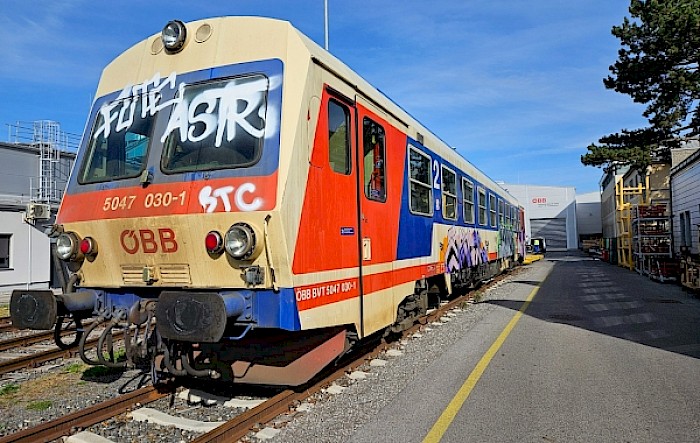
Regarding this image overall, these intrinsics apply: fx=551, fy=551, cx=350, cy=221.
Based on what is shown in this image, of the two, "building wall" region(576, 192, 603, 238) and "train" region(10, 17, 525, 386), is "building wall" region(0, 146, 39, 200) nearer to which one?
"train" region(10, 17, 525, 386)

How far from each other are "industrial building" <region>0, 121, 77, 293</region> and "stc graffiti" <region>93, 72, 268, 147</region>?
15.4m

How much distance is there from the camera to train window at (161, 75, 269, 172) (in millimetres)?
4672

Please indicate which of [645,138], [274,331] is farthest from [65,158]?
[645,138]

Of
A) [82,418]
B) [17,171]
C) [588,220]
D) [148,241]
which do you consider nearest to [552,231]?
[588,220]

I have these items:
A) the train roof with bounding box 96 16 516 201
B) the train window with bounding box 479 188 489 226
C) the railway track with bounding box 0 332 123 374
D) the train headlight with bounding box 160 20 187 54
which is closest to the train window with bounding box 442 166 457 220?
the train window with bounding box 479 188 489 226

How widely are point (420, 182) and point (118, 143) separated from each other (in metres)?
4.34

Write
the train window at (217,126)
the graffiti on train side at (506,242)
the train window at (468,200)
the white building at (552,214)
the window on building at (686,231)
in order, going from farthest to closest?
the white building at (552,214), the window on building at (686,231), the graffiti on train side at (506,242), the train window at (468,200), the train window at (217,126)

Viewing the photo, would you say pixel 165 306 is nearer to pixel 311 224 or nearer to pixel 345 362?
pixel 311 224

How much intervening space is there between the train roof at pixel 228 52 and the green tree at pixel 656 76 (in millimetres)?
22564

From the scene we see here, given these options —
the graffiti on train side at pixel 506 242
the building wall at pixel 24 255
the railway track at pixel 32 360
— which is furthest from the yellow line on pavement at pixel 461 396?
the building wall at pixel 24 255

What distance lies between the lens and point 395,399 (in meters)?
5.61

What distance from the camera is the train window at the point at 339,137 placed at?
5.30 metres

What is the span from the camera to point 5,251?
21.2 metres

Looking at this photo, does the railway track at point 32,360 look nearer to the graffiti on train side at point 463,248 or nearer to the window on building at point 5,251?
the graffiti on train side at point 463,248
